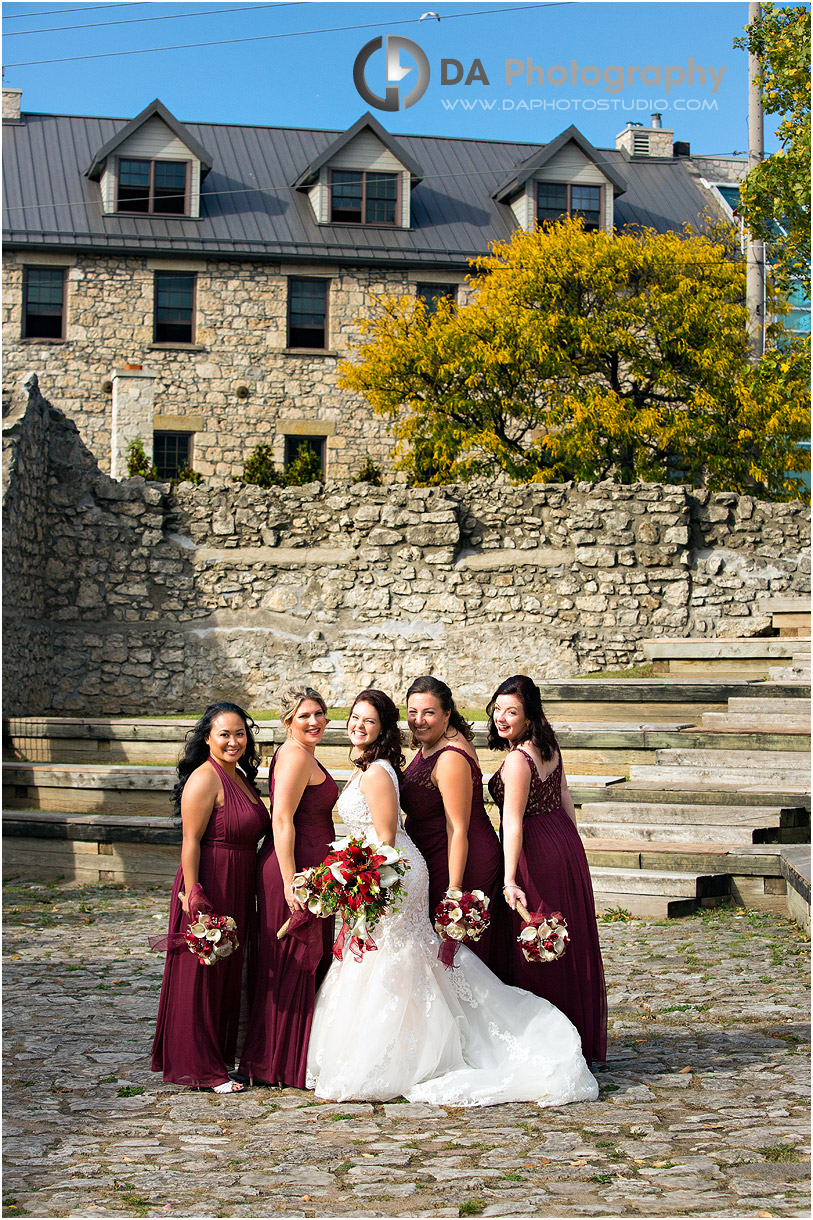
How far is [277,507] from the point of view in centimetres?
1513

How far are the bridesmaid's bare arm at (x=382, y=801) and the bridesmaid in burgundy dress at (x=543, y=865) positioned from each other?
1.72 feet

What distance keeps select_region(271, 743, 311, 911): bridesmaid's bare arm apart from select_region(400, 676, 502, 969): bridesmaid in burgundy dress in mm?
515

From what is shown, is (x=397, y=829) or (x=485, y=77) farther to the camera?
(x=485, y=77)

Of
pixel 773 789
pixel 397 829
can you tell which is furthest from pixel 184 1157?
pixel 773 789

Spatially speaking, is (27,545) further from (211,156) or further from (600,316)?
(211,156)

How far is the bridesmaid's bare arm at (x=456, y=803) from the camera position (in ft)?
17.7

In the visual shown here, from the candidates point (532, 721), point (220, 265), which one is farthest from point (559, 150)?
point (532, 721)

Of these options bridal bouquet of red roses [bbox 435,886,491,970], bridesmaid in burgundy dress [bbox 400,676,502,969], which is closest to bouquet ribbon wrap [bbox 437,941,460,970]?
bridal bouquet of red roses [bbox 435,886,491,970]

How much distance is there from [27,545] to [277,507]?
119 inches

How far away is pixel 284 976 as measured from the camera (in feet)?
17.6

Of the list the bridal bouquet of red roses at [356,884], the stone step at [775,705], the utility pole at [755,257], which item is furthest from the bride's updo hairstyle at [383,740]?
the utility pole at [755,257]

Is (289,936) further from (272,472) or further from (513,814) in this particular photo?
(272,472)

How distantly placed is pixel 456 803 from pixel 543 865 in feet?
1.68

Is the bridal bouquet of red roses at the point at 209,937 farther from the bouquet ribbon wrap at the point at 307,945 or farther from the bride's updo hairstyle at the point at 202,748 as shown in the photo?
the bride's updo hairstyle at the point at 202,748
